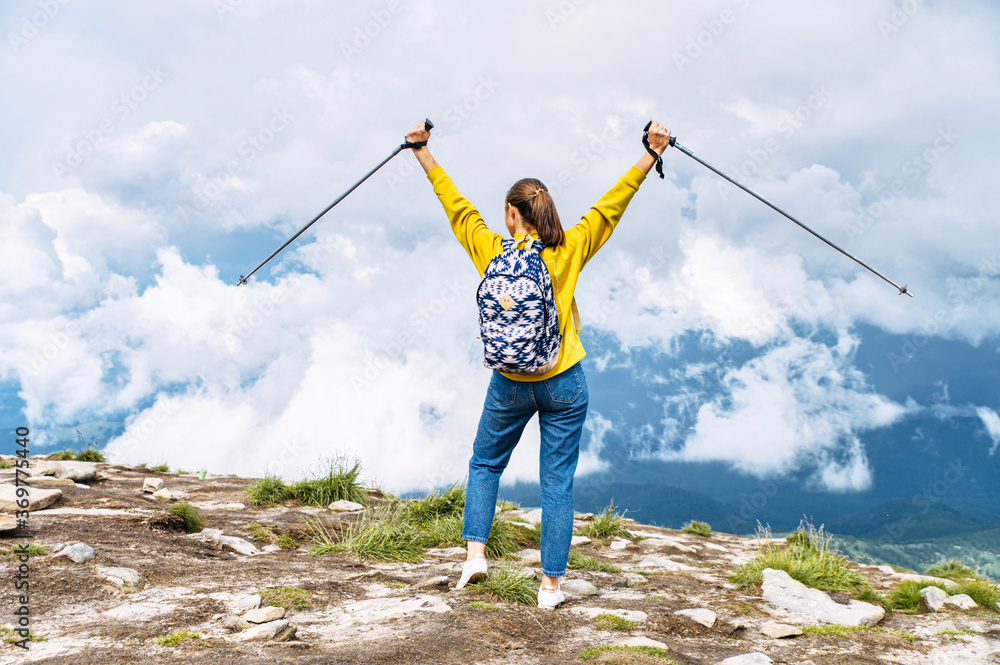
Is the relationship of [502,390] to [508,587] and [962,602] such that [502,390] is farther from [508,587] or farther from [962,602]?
[962,602]

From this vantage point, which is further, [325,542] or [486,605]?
[325,542]

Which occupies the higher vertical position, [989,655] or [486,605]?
[486,605]

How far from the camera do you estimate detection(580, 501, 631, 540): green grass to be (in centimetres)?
806

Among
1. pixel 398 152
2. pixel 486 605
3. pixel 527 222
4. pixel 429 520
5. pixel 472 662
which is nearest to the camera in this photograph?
pixel 472 662

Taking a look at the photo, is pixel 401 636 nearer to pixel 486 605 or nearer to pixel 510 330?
pixel 486 605

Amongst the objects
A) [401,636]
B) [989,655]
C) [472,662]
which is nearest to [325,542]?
[401,636]

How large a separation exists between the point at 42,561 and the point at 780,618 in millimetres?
5342

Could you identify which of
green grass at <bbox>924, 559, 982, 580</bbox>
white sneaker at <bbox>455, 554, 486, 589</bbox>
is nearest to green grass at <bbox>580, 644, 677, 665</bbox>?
white sneaker at <bbox>455, 554, 486, 589</bbox>

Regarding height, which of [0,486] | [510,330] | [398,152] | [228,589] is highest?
[398,152]

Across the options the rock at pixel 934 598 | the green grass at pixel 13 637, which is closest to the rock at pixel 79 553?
the green grass at pixel 13 637

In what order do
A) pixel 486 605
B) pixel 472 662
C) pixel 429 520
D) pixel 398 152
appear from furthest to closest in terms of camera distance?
pixel 429 520 → pixel 398 152 → pixel 486 605 → pixel 472 662

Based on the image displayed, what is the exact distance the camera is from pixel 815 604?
16.8 ft

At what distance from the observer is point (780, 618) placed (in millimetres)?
4758

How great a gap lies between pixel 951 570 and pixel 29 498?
10.6 meters
